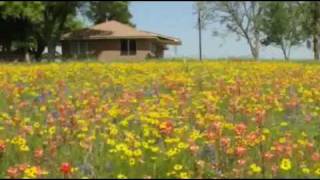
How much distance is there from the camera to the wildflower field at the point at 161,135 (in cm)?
582

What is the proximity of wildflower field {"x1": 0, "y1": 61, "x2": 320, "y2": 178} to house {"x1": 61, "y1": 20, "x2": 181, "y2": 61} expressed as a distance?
4931 cm

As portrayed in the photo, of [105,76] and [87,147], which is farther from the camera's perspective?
[105,76]

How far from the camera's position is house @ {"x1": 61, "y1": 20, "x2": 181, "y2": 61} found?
5900 cm

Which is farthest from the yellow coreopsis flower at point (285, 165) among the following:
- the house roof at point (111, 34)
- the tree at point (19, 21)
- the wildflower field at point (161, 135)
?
the house roof at point (111, 34)

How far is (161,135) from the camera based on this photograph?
21.7 ft

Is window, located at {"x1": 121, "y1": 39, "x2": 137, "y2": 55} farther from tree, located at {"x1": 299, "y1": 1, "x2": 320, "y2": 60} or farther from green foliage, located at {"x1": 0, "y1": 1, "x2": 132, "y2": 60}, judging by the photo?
tree, located at {"x1": 299, "y1": 1, "x2": 320, "y2": 60}

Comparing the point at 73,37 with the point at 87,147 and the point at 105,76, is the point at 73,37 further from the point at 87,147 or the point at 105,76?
the point at 87,147

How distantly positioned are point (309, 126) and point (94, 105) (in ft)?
7.64

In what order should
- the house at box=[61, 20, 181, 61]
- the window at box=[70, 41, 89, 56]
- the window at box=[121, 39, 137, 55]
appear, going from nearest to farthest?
the house at box=[61, 20, 181, 61] < the window at box=[121, 39, 137, 55] < the window at box=[70, 41, 89, 56]

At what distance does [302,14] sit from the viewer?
5900 cm

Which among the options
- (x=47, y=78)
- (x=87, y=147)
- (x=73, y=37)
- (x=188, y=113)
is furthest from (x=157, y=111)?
(x=73, y=37)

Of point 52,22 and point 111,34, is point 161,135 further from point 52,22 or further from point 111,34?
point 111,34

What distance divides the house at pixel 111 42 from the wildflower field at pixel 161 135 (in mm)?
49312

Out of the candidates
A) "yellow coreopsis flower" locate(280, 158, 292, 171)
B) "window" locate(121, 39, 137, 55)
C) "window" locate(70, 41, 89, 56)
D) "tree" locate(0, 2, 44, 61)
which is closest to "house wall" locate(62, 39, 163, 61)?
"window" locate(70, 41, 89, 56)
